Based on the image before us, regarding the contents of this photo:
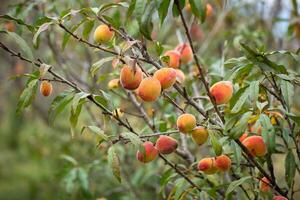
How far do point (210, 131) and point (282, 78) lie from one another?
182mm

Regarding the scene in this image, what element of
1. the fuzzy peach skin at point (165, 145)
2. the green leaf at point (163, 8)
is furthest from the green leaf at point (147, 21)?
the fuzzy peach skin at point (165, 145)

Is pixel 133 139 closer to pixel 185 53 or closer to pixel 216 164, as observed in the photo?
pixel 216 164

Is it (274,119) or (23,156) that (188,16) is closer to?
(274,119)

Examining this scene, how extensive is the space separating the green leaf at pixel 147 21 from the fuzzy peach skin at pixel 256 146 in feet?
1.08

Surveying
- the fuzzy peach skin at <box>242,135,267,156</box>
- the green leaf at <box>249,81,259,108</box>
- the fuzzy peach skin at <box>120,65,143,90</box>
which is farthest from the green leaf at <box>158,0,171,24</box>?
the fuzzy peach skin at <box>242,135,267,156</box>

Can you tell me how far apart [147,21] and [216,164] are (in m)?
0.37

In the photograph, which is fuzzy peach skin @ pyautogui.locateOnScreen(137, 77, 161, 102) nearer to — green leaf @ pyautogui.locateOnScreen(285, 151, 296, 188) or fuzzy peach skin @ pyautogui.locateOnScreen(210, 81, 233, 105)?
fuzzy peach skin @ pyautogui.locateOnScreen(210, 81, 233, 105)

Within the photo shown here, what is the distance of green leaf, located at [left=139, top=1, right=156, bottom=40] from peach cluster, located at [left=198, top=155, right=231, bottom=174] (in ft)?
1.09

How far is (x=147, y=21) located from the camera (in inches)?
30.5

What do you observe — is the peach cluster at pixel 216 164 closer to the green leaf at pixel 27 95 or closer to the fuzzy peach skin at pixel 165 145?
the fuzzy peach skin at pixel 165 145

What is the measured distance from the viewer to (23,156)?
3746 mm

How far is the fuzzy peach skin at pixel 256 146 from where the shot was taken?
Answer: 0.89 m

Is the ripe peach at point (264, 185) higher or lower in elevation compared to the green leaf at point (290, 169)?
lower

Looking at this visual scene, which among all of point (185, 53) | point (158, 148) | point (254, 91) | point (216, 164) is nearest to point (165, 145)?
point (158, 148)
